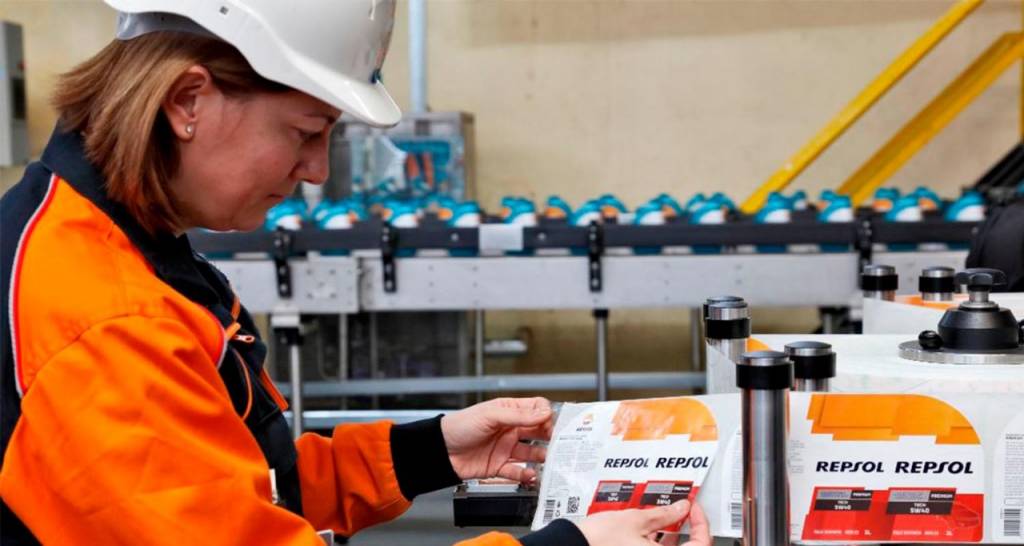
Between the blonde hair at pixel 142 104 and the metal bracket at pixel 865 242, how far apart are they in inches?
96.6

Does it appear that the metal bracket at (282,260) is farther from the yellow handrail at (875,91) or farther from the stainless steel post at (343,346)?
the yellow handrail at (875,91)

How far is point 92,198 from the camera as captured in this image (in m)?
0.94

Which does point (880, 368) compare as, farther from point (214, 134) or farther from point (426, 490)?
point (214, 134)

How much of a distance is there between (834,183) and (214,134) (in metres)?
4.60

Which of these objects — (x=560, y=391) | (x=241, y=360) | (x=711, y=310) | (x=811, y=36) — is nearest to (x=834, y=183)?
(x=811, y=36)

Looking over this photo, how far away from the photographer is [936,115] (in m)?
A: 4.87

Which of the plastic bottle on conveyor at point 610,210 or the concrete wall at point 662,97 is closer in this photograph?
the plastic bottle on conveyor at point 610,210

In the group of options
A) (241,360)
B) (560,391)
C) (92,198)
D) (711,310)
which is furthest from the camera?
(560,391)

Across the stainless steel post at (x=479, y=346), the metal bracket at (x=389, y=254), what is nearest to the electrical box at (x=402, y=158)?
the stainless steel post at (x=479, y=346)

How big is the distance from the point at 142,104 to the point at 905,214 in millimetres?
2871

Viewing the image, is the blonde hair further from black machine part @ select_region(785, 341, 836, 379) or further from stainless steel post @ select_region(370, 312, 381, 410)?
stainless steel post @ select_region(370, 312, 381, 410)

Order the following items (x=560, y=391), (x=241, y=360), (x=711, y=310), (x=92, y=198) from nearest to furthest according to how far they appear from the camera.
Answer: (x=92, y=198), (x=241, y=360), (x=711, y=310), (x=560, y=391)

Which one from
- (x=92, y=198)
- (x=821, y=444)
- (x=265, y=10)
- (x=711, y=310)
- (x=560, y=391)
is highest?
(x=265, y=10)

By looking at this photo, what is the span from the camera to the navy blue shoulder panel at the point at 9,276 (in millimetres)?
869
